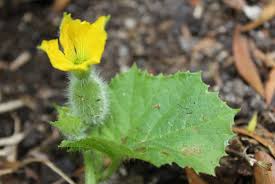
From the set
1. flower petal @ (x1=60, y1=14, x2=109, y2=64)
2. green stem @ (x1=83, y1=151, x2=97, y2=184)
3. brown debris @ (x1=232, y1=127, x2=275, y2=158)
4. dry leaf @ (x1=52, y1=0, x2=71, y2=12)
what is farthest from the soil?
flower petal @ (x1=60, y1=14, x2=109, y2=64)

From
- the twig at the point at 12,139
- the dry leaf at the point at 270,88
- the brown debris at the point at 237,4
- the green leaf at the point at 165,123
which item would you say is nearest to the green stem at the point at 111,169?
the green leaf at the point at 165,123

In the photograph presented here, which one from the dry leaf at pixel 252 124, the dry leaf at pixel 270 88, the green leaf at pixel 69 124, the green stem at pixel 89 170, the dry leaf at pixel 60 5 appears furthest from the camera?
the dry leaf at pixel 60 5

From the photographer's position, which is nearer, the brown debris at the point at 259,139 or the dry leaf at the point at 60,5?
the brown debris at the point at 259,139

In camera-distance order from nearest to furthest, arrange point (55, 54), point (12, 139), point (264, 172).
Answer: point (55, 54)
point (264, 172)
point (12, 139)

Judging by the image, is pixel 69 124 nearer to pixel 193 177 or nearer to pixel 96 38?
pixel 96 38

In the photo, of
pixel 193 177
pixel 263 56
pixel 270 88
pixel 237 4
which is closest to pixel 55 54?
pixel 193 177

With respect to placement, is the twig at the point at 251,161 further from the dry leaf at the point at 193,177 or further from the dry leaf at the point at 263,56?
the dry leaf at the point at 263,56

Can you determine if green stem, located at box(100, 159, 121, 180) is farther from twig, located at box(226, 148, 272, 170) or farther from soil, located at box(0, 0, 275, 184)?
twig, located at box(226, 148, 272, 170)
